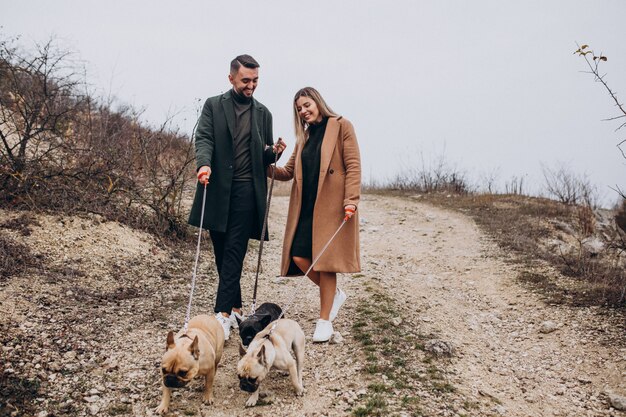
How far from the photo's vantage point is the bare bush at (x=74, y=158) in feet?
21.0

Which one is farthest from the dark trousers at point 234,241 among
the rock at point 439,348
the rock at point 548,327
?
the rock at point 548,327

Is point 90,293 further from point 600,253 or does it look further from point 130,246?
point 600,253

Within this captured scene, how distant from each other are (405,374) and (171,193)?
5.45 metres

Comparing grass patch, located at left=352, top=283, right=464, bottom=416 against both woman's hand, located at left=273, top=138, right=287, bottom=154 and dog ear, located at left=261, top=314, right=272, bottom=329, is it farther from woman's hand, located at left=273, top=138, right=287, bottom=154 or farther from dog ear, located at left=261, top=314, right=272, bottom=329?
woman's hand, located at left=273, top=138, right=287, bottom=154

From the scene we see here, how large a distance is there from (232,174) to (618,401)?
12.3 feet

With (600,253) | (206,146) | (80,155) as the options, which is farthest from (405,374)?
(600,253)

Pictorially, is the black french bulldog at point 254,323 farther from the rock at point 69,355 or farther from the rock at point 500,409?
the rock at point 500,409

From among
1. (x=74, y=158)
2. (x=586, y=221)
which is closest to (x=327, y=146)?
(x=74, y=158)

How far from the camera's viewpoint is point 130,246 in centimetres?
670

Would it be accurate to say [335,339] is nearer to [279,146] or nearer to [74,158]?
[279,146]

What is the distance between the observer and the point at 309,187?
457cm

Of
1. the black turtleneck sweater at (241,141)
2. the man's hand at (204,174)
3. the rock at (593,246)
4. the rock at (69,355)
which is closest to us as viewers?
the rock at (69,355)

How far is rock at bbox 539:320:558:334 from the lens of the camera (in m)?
5.39

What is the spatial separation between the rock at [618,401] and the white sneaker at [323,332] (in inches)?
94.6
